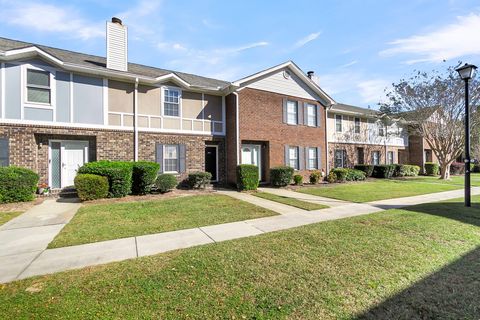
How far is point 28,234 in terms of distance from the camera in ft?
18.2

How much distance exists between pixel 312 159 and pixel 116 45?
13.5 m

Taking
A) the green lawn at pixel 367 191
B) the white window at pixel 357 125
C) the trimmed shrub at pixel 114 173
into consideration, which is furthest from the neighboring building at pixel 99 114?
the white window at pixel 357 125

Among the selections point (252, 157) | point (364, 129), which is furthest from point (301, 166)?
point (364, 129)

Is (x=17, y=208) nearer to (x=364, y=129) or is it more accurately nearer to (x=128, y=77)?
(x=128, y=77)

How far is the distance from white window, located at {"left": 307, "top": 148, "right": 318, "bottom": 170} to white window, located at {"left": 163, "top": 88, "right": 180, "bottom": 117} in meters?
9.09

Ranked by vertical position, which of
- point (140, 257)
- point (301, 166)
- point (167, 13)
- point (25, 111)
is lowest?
point (140, 257)

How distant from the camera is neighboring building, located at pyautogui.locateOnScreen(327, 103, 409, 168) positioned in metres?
20.1

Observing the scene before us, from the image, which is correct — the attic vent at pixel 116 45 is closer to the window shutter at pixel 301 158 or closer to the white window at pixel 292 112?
the white window at pixel 292 112

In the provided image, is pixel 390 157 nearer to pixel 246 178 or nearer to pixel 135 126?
pixel 246 178

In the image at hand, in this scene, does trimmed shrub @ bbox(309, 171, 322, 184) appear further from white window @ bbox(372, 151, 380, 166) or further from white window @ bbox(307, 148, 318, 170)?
white window @ bbox(372, 151, 380, 166)

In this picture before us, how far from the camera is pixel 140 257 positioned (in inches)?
163

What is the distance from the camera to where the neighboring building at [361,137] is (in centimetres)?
2010

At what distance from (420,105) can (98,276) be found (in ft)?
75.7

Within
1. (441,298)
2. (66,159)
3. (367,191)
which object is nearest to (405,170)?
(367,191)
